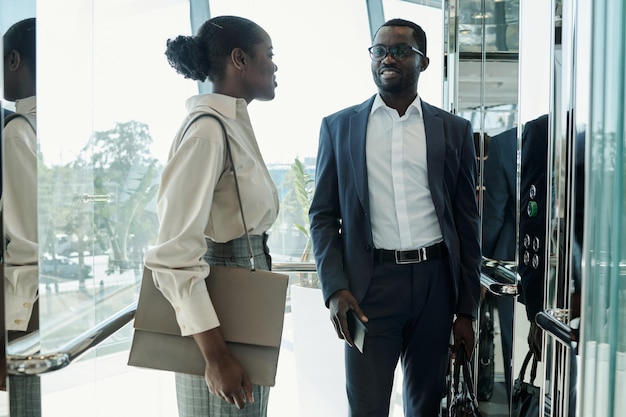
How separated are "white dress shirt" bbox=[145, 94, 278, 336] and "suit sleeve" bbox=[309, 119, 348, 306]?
0.51 metres

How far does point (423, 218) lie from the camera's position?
6.48 ft

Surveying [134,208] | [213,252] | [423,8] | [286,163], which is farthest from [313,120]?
[213,252]

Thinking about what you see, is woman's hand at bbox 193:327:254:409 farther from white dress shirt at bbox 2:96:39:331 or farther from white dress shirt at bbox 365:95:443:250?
white dress shirt at bbox 365:95:443:250

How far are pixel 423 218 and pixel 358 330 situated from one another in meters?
0.40

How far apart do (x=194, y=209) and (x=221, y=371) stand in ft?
1.16

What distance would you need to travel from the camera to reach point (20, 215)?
111 cm

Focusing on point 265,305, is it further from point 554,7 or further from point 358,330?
point 554,7

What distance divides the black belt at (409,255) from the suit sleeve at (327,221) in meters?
0.13

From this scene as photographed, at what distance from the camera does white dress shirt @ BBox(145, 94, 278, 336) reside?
1388mm

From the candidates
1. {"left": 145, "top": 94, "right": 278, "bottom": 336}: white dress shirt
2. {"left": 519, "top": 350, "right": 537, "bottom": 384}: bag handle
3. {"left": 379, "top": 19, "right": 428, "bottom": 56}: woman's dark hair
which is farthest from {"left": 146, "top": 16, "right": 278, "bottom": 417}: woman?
{"left": 519, "top": 350, "right": 537, "bottom": 384}: bag handle

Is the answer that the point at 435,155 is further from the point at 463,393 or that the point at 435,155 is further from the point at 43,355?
the point at 43,355

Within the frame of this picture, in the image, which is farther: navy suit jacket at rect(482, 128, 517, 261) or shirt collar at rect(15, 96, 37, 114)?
navy suit jacket at rect(482, 128, 517, 261)

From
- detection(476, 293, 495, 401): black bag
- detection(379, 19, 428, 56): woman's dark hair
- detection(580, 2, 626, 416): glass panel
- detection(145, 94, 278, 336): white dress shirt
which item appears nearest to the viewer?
detection(580, 2, 626, 416): glass panel

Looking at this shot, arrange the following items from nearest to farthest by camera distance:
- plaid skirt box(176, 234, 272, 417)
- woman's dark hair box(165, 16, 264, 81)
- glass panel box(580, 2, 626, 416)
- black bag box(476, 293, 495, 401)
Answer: glass panel box(580, 2, 626, 416) < plaid skirt box(176, 234, 272, 417) < woman's dark hair box(165, 16, 264, 81) < black bag box(476, 293, 495, 401)
